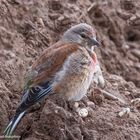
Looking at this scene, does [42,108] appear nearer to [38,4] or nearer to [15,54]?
[15,54]

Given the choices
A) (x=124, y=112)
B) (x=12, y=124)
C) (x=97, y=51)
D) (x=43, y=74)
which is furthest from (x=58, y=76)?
(x=97, y=51)

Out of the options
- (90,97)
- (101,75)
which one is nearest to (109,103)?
(90,97)

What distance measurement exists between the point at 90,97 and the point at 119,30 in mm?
2159

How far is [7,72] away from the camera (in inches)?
274

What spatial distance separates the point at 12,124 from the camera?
20.2 feet

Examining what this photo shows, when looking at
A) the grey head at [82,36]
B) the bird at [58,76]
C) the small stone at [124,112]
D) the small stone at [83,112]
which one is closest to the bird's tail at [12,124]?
the bird at [58,76]

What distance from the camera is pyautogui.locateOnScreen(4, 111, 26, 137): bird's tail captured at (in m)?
6.12

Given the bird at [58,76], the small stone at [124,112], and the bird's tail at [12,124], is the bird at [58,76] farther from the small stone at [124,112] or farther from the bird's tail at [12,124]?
the small stone at [124,112]

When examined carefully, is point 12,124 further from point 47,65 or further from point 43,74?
point 47,65

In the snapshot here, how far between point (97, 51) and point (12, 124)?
267 centimetres

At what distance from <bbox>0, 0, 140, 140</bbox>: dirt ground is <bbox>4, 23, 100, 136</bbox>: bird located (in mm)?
120

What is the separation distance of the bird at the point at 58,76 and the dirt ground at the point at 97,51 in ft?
0.39

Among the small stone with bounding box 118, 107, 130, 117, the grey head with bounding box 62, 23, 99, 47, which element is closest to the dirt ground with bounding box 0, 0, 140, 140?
the small stone with bounding box 118, 107, 130, 117

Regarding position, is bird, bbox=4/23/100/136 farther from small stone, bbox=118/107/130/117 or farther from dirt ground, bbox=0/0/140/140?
small stone, bbox=118/107/130/117
